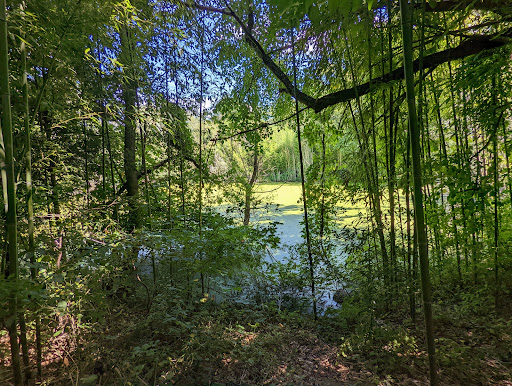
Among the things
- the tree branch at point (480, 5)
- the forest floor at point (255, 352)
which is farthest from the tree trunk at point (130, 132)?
the tree branch at point (480, 5)

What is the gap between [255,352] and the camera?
1.80 metres

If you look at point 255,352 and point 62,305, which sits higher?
point 62,305

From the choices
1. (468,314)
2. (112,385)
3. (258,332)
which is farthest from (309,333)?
(112,385)

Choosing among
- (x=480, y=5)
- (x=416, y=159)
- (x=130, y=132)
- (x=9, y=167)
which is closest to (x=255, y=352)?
(x=416, y=159)

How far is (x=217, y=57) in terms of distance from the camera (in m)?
3.44

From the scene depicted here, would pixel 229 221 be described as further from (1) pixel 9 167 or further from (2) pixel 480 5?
(2) pixel 480 5

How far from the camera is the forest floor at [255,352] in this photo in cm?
144

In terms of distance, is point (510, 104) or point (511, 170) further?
point (511, 170)

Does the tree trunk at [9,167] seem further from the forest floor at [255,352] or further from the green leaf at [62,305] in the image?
the forest floor at [255,352]

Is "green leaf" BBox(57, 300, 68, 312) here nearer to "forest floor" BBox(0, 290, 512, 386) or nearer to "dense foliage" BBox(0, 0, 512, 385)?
"dense foliage" BBox(0, 0, 512, 385)

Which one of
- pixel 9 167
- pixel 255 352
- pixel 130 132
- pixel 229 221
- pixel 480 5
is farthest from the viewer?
pixel 229 221

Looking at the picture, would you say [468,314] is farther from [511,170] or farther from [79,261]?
[79,261]

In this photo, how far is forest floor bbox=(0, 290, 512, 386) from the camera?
144 cm

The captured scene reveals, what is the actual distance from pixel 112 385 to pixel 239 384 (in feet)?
2.34
